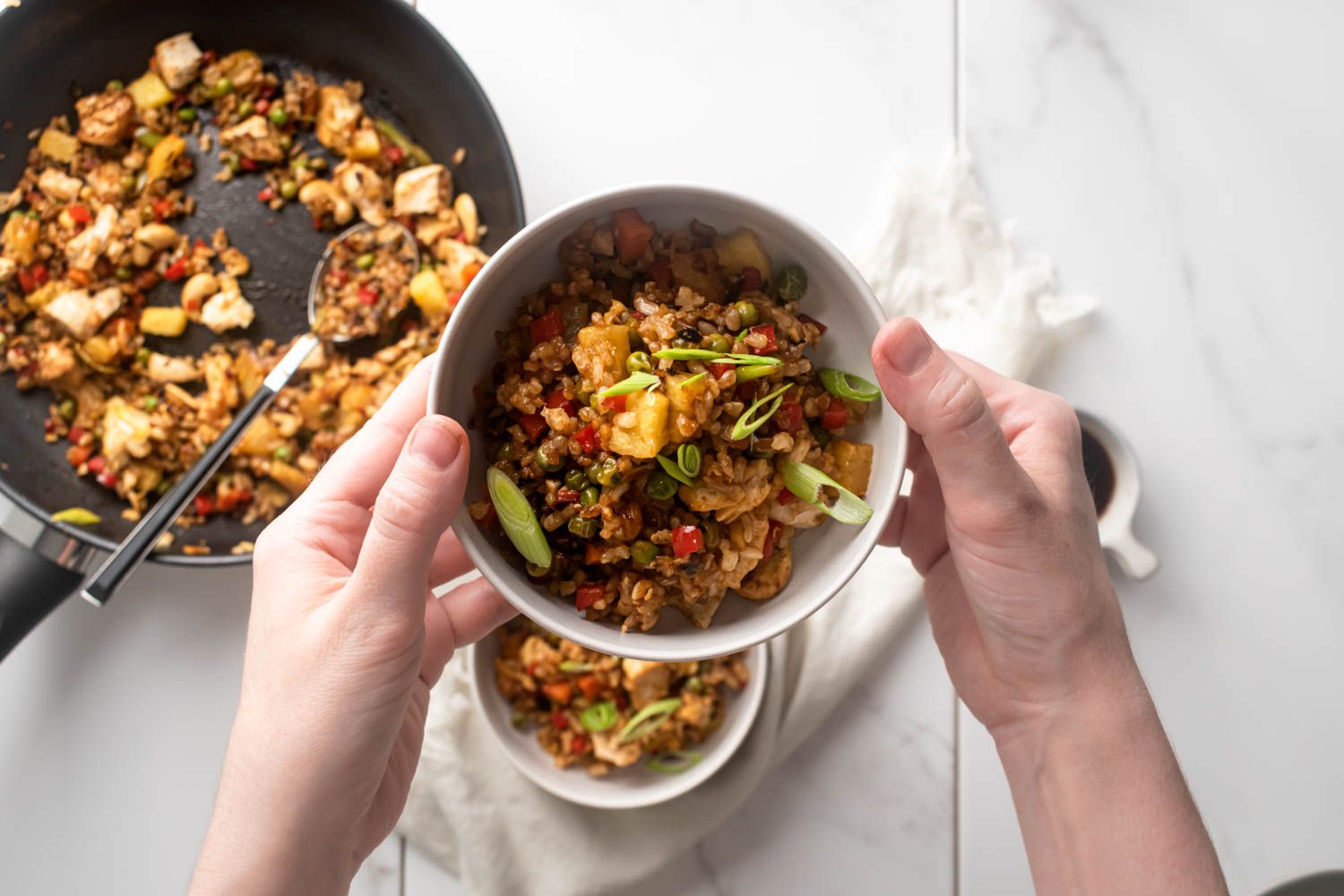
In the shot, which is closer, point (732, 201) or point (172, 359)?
point (732, 201)

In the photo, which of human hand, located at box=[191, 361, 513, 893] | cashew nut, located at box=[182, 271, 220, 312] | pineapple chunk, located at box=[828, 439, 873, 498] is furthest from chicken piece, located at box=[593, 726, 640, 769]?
cashew nut, located at box=[182, 271, 220, 312]

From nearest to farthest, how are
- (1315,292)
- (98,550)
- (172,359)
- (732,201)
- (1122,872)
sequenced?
(732,201)
(1122,872)
(98,550)
(172,359)
(1315,292)

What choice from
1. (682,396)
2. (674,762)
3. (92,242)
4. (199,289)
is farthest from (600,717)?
(92,242)

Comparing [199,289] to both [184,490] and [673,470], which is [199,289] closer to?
[184,490]

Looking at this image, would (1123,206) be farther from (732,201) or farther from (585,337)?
(585,337)

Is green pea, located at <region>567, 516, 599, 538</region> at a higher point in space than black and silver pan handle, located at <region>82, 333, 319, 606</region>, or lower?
lower

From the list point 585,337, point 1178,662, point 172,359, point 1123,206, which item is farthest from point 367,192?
point 1178,662

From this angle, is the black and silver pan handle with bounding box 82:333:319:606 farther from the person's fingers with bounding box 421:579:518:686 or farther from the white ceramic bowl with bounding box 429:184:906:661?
the white ceramic bowl with bounding box 429:184:906:661
